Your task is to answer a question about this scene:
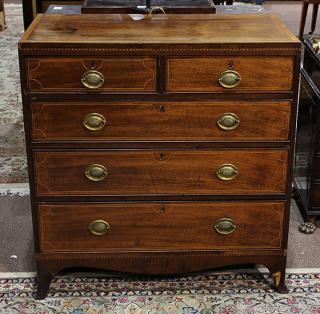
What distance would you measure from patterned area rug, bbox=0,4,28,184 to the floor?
25 cm

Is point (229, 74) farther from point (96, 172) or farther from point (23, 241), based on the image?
point (23, 241)

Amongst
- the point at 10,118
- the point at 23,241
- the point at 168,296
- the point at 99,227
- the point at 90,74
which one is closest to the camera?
the point at 90,74

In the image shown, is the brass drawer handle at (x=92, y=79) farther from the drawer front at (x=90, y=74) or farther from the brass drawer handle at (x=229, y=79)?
the brass drawer handle at (x=229, y=79)

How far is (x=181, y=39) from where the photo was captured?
2.10 meters

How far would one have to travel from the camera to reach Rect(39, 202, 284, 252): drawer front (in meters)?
2.27

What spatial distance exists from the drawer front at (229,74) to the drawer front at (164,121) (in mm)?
51

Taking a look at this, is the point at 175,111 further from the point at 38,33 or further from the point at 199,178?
the point at 38,33

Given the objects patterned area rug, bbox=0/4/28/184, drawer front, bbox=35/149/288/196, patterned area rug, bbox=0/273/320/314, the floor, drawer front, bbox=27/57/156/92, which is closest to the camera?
drawer front, bbox=27/57/156/92

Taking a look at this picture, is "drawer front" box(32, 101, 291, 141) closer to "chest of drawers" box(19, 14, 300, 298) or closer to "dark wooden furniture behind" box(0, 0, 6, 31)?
"chest of drawers" box(19, 14, 300, 298)

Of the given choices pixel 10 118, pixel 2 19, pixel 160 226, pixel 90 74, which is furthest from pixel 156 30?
pixel 2 19

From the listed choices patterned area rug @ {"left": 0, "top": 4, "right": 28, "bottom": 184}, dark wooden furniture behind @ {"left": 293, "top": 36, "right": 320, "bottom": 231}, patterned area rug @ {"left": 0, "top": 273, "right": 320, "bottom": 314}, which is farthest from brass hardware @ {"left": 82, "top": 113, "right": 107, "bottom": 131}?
patterned area rug @ {"left": 0, "top": 4, "right": 28, "bottom": 184}

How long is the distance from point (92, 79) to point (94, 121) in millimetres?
134

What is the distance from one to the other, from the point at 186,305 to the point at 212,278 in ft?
0.59

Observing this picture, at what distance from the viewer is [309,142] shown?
2762mm
